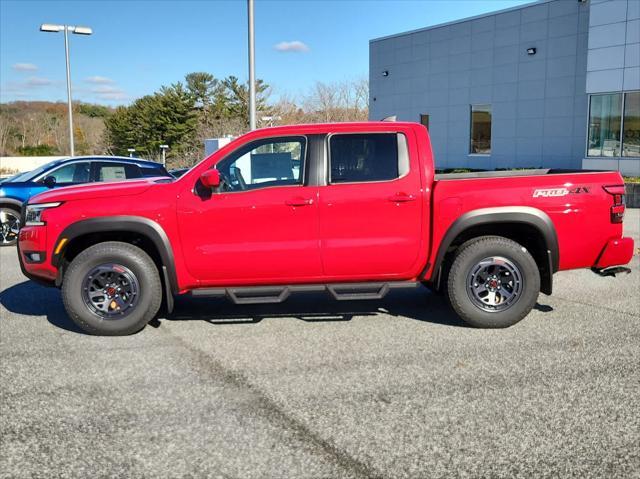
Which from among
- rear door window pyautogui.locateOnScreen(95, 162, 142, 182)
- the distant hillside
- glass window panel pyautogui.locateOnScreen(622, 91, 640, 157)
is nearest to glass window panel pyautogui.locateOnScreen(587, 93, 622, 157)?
glass window panel pyautogui.locateOnScreen(622, 91, 640, 157)

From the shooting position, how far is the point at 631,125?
19391mm

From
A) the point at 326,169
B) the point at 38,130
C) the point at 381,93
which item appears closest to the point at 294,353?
the point at 326,169

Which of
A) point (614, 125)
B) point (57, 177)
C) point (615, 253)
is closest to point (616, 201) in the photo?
point (615, 253)

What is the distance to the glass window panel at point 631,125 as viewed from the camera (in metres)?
19.2

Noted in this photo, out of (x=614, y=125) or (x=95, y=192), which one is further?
(x=614, y=125)

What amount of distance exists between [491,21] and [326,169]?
22065 mm

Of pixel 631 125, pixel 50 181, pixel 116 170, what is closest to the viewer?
pixel 50 181

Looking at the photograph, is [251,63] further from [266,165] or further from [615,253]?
[615,253]

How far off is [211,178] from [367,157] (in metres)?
1.46

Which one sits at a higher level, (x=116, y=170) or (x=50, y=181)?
(x=116, y=170)

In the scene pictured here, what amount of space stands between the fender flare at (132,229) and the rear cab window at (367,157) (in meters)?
1.62

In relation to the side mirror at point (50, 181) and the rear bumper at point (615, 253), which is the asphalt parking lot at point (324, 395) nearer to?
the rear bumper at point (615, 253)

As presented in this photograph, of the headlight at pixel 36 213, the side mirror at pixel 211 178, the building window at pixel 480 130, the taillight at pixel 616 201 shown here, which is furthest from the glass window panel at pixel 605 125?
the headlight at pixel 36 213

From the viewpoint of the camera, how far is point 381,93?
30.2 m
